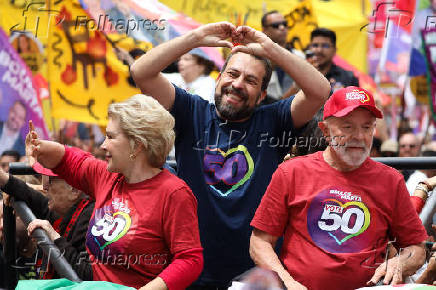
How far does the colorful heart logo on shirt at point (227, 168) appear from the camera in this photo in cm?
359

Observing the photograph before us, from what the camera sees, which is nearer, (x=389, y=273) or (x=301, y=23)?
(x=389, y=273)

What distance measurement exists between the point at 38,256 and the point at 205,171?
1142 millimetres

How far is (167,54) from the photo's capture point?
11.9 feet

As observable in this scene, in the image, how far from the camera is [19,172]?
3.87 m

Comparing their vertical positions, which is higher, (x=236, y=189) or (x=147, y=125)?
(x=147, y=125)

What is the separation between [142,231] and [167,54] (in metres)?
0.97

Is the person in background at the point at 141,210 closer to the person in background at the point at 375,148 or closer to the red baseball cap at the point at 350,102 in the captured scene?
the red baseball cap at the point at 350,102

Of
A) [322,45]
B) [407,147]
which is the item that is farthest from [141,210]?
[407,147]

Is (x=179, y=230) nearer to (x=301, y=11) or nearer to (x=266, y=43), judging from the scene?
(x=266, y=43)

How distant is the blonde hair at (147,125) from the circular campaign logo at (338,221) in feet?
2.40

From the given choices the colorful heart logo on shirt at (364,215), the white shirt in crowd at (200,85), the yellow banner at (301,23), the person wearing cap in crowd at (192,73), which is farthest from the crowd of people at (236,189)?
the yellow banner at (301,23)

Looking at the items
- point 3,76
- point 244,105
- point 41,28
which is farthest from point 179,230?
point 3,76

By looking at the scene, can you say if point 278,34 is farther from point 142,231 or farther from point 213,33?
point 142,231

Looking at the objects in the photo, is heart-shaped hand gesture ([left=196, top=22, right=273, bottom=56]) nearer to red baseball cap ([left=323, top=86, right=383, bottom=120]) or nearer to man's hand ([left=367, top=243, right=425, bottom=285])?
red baseball cap ([left=323, top=86, right=383, bottom=120])
